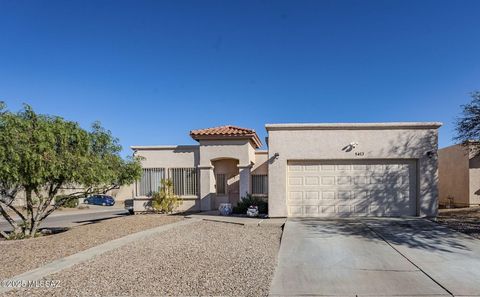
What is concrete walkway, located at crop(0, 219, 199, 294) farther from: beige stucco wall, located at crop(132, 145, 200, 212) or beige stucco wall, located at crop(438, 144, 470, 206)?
beige stucco wall, located at crop(438, 144, 470, 206)

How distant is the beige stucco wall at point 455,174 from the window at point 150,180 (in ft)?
51.8

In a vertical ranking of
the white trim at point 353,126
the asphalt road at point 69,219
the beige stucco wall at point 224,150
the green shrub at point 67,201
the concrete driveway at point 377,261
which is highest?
the white trim at point 353,126

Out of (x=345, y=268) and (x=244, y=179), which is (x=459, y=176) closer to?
(x=244, y=179)

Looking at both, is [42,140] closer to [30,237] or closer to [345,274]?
[30,237]

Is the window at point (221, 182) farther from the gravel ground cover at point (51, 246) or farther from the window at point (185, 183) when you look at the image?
the gravel ground cover at point (51, 246)

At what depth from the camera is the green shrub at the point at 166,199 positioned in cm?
1792

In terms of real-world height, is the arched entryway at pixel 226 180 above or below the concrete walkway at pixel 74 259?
above

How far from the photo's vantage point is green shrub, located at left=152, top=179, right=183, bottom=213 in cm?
1792

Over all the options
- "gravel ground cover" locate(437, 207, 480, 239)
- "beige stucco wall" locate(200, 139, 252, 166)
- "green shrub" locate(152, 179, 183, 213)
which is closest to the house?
"gravel ground cover" locate(437, 207, 480, 239)

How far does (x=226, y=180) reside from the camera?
1898 centimetres

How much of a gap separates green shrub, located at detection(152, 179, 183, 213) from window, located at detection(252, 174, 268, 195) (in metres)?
4.01

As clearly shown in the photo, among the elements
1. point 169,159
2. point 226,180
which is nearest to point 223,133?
point 226,180

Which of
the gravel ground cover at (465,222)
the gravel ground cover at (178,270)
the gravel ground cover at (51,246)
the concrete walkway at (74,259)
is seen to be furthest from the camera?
the gravel ground cover at (465,222)

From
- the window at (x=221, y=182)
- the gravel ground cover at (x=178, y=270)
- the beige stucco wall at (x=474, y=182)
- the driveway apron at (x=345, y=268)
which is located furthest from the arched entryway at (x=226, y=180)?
the beige stucco wall at (x=474, y=182)
